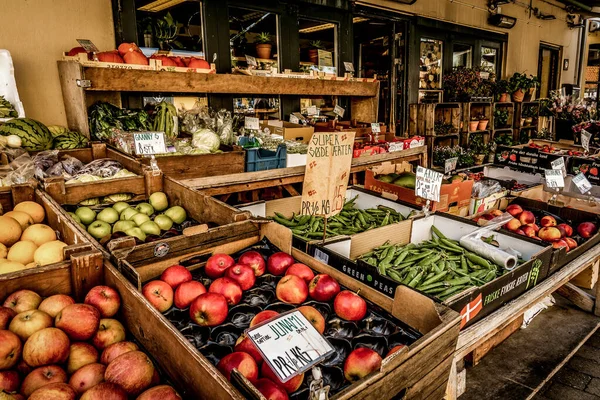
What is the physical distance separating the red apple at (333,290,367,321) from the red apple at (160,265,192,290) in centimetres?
67

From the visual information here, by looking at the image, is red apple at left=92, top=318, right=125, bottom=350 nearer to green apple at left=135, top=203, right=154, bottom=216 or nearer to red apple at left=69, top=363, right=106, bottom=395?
red apple at left=69, top=363, right=106, bottom=395

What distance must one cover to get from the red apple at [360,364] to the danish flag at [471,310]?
0.76 metres

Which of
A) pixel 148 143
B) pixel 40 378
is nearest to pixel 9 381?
pixel 40 378

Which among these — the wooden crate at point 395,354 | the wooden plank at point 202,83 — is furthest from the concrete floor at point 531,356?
the wooden plank at point 202,83

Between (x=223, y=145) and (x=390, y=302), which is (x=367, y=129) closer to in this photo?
(x=223, y=145)

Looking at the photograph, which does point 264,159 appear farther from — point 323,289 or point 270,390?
point 270,390

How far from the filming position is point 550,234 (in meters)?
3.22

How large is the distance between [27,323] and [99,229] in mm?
1093

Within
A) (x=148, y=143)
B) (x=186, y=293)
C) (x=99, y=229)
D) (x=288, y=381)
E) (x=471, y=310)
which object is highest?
(x=148, y=143)

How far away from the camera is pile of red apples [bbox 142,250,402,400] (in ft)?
4.48

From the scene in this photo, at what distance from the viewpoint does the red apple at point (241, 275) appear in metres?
1.84

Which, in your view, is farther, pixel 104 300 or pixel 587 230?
pixel 587 230

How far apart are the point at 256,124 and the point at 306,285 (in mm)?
3413

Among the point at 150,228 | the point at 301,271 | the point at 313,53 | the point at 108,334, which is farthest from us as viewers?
the point at 313,53
